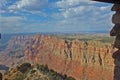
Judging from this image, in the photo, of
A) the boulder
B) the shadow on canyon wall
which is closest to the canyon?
the shadow on canyon wall

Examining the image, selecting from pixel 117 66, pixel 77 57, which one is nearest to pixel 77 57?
pixel 77 57

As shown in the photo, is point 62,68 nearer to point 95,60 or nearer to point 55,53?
point 55,53

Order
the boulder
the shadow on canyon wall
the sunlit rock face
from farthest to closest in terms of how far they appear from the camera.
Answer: the sunlit rock face < the shadow on canyon wall < the boulder

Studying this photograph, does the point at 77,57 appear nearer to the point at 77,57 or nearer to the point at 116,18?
the point at 77,57

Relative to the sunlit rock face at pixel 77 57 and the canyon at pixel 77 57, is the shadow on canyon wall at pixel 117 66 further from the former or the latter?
the sunlit rock face at pixel 77 57

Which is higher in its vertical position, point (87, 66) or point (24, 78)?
point (24, 78)

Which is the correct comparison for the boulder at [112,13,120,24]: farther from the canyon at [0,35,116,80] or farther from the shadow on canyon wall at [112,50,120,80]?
the canyon at [0,35,116,80]

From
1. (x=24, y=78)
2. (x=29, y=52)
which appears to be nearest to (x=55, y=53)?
(x=29, y=52)

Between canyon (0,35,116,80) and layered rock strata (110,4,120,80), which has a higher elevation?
layered rock strata (110,4,120,80)

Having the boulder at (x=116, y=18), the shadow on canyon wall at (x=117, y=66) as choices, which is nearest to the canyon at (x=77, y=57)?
the shadow on canyon wall at (x=117, y=66)
